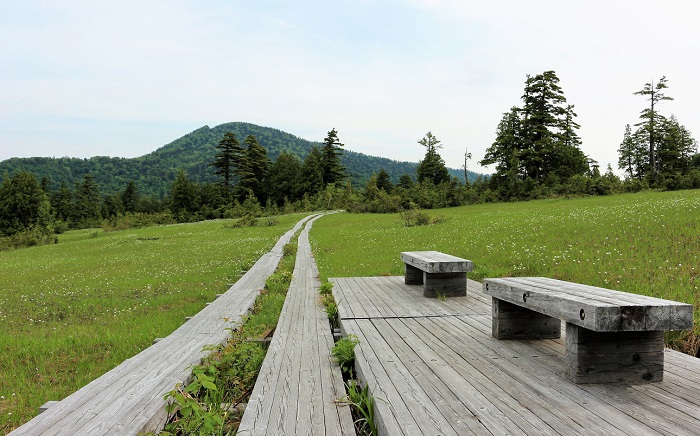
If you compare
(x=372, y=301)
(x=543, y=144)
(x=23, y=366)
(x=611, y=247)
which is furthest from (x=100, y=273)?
(x=543, y=144)

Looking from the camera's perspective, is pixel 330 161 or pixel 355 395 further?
pixel 330 161

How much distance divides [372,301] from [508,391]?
11.2ft

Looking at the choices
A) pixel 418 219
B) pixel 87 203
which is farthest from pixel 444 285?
pixel 87 203

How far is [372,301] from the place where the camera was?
6129 mm

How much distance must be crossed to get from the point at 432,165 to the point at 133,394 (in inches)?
3044

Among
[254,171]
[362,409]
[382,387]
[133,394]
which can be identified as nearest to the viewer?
[362,409]

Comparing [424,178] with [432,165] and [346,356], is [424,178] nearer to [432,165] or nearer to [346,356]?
[432,165]

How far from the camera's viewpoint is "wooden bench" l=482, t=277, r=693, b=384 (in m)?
2.60

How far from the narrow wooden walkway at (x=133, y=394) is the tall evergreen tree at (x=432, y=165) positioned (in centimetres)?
7389

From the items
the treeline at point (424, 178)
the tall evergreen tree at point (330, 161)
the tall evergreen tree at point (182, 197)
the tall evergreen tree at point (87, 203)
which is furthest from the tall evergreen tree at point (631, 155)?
the tall evergreen tree at point (87, 203)

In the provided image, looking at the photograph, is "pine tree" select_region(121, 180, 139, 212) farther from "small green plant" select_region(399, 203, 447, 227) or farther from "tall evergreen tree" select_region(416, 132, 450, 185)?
"small green plant" select_region(399, 203, 447, 227)

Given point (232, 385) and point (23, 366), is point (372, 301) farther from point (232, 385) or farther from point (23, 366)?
point (23, 366)

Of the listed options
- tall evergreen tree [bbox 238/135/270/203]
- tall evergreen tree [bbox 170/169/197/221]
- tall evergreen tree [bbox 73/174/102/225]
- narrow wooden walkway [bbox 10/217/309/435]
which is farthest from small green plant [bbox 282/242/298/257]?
tall evergreen tree [bbox 73/174/102/225]

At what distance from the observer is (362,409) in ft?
9.03
